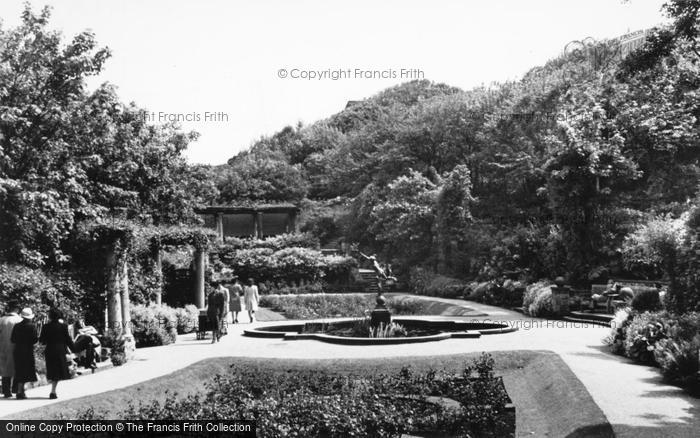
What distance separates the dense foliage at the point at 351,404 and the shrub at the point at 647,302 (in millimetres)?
5547

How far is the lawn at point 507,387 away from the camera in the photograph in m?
10.6

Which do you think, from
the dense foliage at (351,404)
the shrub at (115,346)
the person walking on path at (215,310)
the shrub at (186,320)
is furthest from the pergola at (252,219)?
the dense foliage at (351,404)

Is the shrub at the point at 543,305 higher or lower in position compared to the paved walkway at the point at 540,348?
higher

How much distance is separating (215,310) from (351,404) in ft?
31.4

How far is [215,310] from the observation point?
20609 millimetres

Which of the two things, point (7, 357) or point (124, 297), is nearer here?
point (7, 357)

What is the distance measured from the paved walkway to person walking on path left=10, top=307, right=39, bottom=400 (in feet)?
1.13

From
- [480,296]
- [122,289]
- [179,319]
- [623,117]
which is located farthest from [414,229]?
[122,289]

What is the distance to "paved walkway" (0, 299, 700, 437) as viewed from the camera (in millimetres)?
10000

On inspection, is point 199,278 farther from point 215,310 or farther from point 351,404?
point 351,404

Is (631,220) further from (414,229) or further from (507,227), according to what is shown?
(414,229)

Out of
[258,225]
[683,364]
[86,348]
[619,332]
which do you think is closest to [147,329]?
[86,348]

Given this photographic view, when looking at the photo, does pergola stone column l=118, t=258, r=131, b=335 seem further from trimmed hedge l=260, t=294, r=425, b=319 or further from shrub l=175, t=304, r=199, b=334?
trimmed hedge l=260, t=294, r=425, b=319

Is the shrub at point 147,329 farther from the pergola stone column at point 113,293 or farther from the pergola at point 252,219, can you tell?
the pergola at point 252,219
